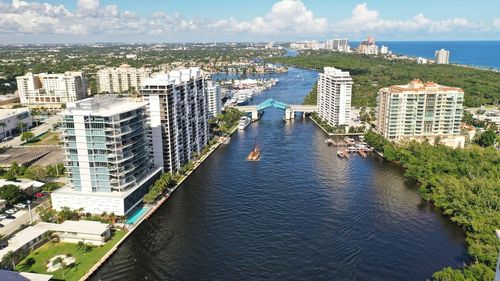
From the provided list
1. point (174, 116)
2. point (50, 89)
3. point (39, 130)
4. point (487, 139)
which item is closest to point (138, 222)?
point (174, 116)

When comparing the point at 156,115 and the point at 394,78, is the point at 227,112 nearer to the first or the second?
the point at 156,115

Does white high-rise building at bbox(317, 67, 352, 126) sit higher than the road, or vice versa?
white high-rise building at bbox(317, 67, 352, 126)

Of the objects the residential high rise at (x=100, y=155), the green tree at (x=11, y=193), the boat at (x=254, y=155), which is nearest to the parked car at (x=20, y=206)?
the green tree at (x=11, y=193)

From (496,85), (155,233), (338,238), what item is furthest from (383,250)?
(496,85)

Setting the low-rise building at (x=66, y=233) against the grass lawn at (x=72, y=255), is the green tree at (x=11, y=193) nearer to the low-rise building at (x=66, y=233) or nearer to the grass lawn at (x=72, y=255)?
the low-rise building at (x=66, y=233)

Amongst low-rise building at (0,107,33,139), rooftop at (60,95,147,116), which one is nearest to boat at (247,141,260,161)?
rooftop at (60,95,147,116)

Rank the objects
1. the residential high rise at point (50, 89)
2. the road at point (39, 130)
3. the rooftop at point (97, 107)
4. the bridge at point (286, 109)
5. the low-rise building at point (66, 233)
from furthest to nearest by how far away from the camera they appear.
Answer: the residential high rise at point (50, 89) → the bridge at point (286, 109) → the road at point (39, 130) → the rooftop at point (97, 107) → the low-rise building at point (66, 233)

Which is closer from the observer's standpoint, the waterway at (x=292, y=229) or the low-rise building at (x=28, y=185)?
the waterway at (x=292, y=229)

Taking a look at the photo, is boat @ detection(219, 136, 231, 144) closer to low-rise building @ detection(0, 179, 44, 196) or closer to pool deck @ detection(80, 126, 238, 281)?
pool deck @ detection(80, 126, 238, 281)
